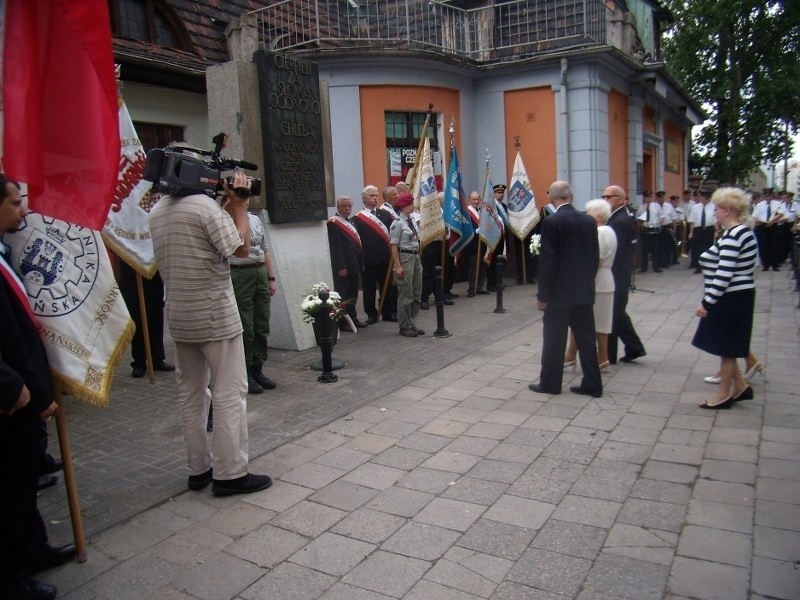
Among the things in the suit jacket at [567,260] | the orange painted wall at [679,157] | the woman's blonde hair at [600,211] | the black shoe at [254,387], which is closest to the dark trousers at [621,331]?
the woman's blonde hair at [600,211]

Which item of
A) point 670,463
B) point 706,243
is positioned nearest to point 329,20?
point 706,243

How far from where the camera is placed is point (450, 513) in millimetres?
3820

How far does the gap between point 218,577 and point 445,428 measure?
2432mm

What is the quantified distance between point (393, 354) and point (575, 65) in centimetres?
958

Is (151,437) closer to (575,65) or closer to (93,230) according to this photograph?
(93,230)

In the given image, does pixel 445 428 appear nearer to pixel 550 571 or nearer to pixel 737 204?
pixel 550 571

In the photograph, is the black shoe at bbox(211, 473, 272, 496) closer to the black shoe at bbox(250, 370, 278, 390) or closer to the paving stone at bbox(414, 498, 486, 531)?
the paving stone at bbox(414, 498, 486, 531)

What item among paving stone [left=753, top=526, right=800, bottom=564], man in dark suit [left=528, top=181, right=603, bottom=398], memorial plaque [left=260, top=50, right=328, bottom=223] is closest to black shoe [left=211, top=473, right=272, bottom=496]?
paving stone [left=753, top=526, right=800, bottom=564]

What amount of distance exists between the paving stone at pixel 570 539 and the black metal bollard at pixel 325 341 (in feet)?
11.1

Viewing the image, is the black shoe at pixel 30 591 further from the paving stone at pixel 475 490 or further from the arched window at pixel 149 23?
the arched window at pixel 149 23

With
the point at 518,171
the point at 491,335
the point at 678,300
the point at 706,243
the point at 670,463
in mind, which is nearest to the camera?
the point at 670,463

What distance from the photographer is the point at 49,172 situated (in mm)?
3201

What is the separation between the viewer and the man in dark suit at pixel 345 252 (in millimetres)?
8789

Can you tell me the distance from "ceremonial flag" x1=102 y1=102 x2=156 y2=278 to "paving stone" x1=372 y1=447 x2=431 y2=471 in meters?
2.92
